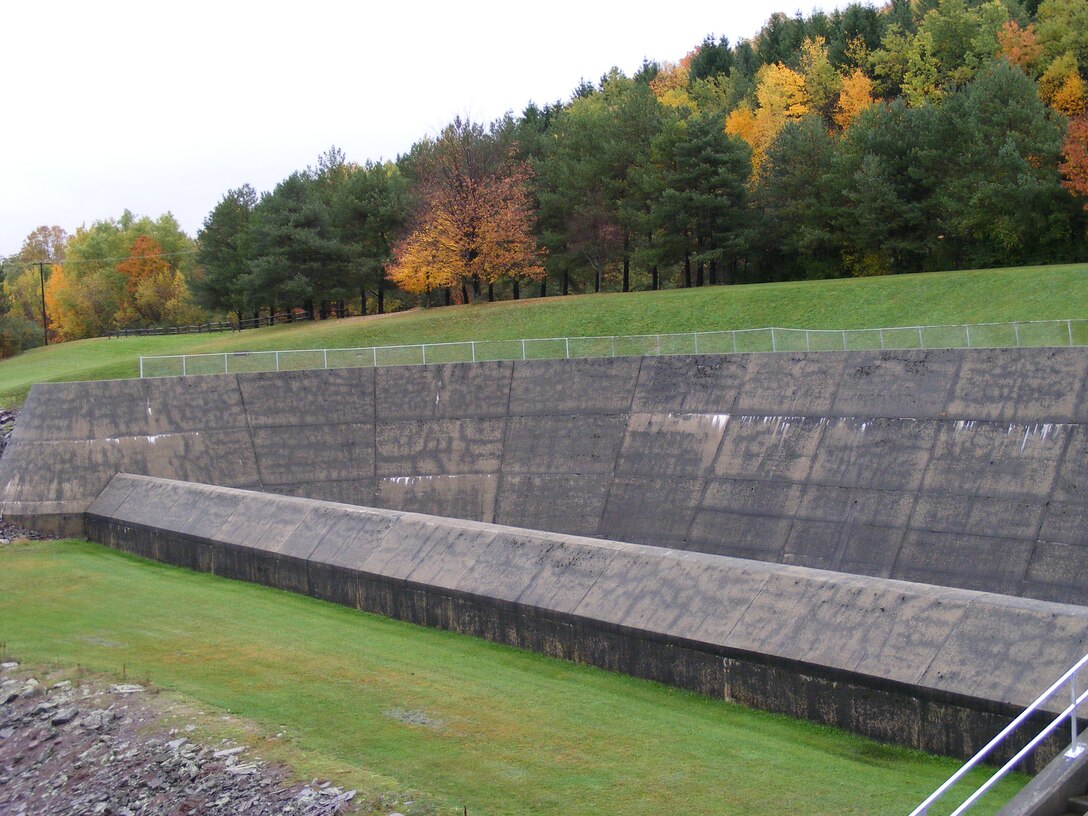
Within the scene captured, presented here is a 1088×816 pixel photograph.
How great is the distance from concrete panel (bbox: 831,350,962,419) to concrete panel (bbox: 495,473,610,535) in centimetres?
612

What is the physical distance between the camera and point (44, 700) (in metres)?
12.1

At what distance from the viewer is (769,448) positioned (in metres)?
23.5

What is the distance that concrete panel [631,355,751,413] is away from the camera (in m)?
25.3

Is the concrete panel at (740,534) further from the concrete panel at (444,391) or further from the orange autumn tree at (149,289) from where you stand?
the orange autumn tree at (149,289)

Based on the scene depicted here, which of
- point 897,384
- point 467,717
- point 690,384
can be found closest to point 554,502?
point 690,384

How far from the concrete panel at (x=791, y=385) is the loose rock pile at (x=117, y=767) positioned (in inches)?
606

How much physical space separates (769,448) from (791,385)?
157 cm

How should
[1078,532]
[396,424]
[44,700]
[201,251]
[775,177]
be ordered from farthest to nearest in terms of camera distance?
[201,251] < [775,177] < [396,424] < [1078,532] < [44,700]

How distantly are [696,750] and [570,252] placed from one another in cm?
4995

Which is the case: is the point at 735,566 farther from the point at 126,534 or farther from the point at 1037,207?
the point at 1037,207

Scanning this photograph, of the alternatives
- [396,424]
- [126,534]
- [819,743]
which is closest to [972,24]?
[396,424]

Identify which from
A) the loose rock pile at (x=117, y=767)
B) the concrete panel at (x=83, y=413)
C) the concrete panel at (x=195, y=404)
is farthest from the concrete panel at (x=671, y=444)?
the loose rock pile at (x=117, y=767)

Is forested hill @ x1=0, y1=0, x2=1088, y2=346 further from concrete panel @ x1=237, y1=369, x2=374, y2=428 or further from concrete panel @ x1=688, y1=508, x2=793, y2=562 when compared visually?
concrete panel @ x1=688, y1=508, x2=793, y2=562

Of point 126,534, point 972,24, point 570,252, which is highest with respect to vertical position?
point 972,24
